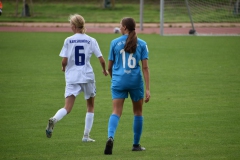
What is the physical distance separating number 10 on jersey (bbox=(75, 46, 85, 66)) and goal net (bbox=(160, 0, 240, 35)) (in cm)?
1900

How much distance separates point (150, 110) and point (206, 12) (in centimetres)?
1832

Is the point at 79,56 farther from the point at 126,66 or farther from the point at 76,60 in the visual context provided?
the point at 126,66

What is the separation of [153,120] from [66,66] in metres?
2.64

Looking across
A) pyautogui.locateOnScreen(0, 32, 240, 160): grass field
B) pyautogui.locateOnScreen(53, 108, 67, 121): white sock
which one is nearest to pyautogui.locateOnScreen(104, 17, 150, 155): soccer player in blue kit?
pyautogui.locateOnScreen(0, 32, 240, 160): grass field

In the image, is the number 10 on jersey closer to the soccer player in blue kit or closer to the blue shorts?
the soccer player in blue kit

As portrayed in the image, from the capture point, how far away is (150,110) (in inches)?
436

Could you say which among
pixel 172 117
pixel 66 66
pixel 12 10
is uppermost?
pixel 66 66

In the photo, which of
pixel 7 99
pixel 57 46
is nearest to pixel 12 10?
pixel 57 46

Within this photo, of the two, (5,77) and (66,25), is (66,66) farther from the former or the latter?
(66,25)

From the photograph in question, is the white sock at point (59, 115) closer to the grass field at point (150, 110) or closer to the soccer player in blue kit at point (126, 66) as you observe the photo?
the grass field at point (150, 110)

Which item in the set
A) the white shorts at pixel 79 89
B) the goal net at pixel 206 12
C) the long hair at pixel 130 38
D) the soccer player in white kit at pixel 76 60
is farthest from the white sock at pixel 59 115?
the goal net at pixel 206 12

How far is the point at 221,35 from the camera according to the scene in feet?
88.2

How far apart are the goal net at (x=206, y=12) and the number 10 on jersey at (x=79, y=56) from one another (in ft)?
62.3

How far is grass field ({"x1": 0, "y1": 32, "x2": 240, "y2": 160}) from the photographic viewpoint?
765 cm
